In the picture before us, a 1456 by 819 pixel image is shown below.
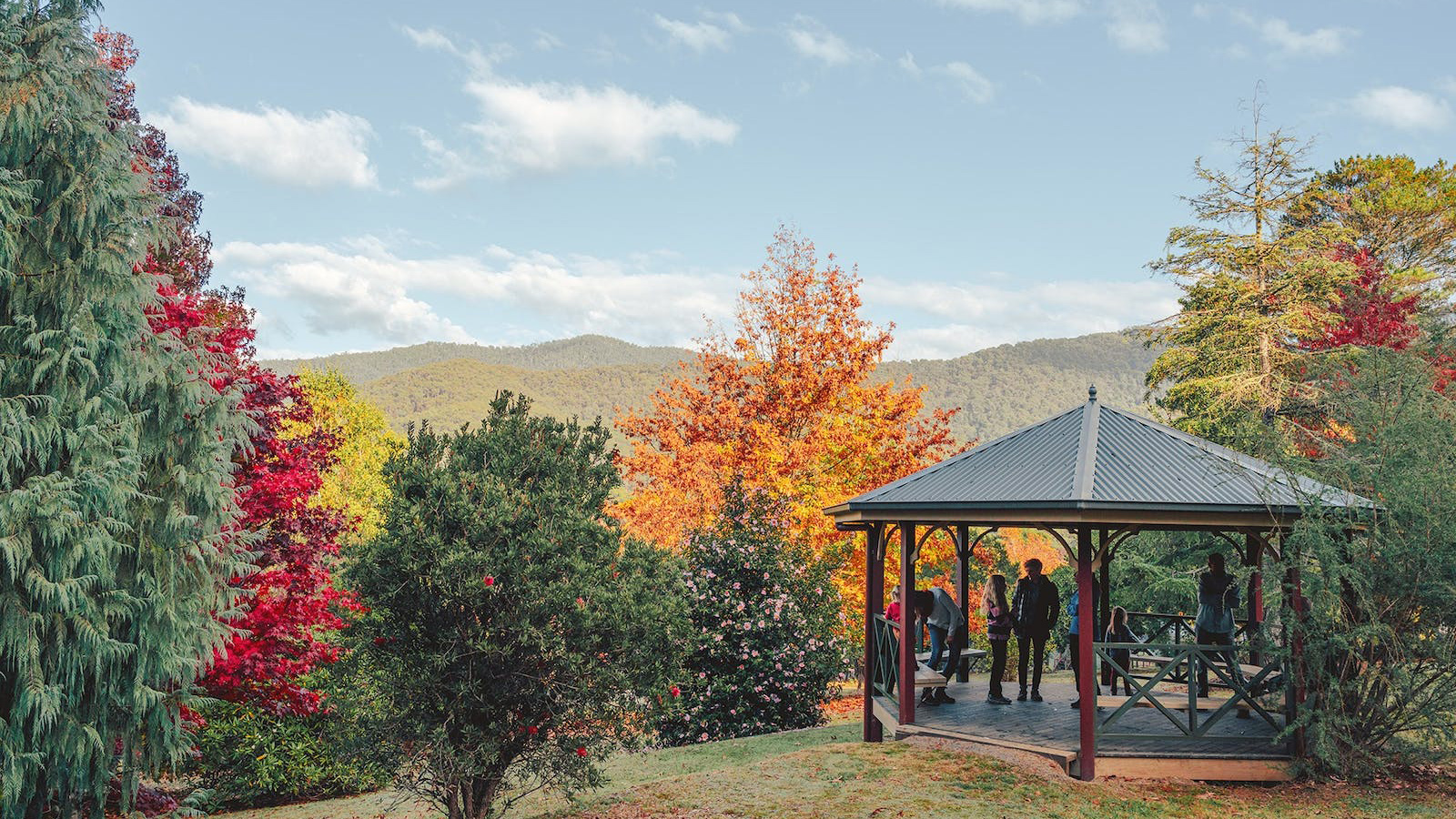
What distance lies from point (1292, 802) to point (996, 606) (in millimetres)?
3671

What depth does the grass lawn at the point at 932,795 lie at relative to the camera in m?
9.31

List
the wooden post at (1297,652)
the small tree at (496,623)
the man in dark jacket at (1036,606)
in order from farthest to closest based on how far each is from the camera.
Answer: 1. the man in dark jacket at (1036,606)
2. the wooden post at (1297,652)
3. the small tree at (496,623)

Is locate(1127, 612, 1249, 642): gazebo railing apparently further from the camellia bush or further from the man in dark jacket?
the camellia bush

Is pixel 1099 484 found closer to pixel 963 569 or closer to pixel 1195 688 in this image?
pixel 1195 688

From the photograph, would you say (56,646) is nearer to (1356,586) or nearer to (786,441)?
(1356,586)

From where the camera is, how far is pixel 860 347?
27922 mm

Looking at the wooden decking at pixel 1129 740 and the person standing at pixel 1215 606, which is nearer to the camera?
the wooden decking at pixel 1129 740

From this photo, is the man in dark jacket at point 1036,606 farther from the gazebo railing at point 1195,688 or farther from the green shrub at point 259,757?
the green shrub at point 259,757

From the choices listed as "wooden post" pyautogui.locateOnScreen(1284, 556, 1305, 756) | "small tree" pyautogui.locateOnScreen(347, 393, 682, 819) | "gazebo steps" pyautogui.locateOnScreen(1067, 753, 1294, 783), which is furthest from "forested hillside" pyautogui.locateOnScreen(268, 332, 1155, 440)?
"wooden post" pyautogui.locateOnScreen(1284, 556, 1305, 756)

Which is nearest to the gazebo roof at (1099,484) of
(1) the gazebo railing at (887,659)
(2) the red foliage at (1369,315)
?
(1) the gazebo railing at (887,659)

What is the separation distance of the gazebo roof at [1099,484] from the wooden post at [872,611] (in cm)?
57

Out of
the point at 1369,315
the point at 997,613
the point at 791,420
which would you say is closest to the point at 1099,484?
the point at 997,613

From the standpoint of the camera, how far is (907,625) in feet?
37.9

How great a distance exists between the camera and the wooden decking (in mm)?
10477
